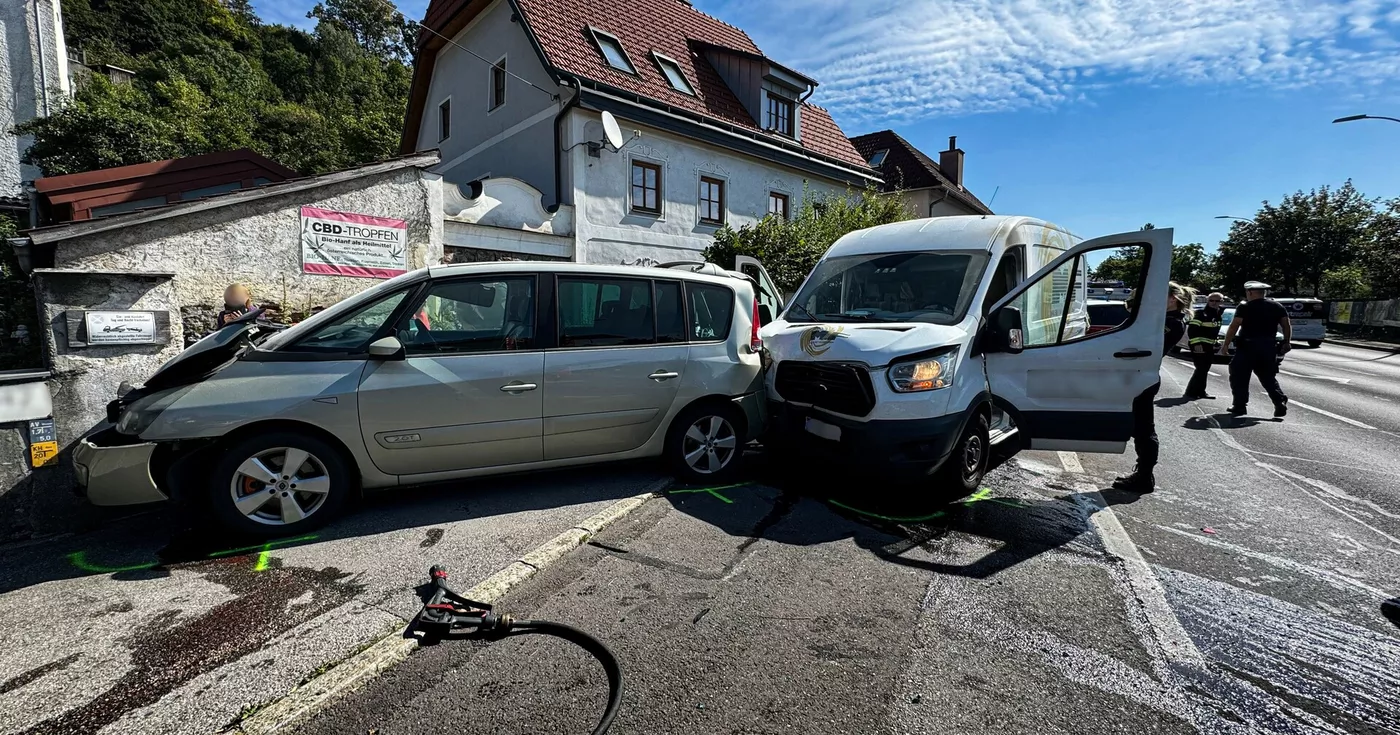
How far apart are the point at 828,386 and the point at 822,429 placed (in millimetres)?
345

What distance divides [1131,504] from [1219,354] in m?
6.01

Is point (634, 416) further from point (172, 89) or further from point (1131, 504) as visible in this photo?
point (172, 89)

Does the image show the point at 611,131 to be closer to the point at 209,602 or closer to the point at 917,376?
the point at 917,376

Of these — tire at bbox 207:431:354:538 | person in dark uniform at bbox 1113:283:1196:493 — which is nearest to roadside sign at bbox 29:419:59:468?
tire at bbox 207:431:354:538

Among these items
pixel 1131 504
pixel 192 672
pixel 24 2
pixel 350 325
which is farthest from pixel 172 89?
pixel 1131 504

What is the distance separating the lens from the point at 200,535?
373cm

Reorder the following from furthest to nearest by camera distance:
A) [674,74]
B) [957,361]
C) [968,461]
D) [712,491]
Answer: [674,74], [712,491], [968,461], [957,361]

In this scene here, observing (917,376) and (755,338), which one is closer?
(917,376)

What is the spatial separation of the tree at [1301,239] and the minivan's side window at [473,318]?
50761 mm

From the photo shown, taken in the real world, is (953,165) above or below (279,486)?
above

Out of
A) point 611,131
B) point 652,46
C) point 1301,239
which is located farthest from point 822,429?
point 1301,239

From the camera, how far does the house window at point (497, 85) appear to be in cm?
1559

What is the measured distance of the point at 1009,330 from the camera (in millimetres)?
4539

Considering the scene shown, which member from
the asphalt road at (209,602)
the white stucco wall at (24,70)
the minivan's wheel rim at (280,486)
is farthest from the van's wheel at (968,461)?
the white stucco wall at (24,70)
